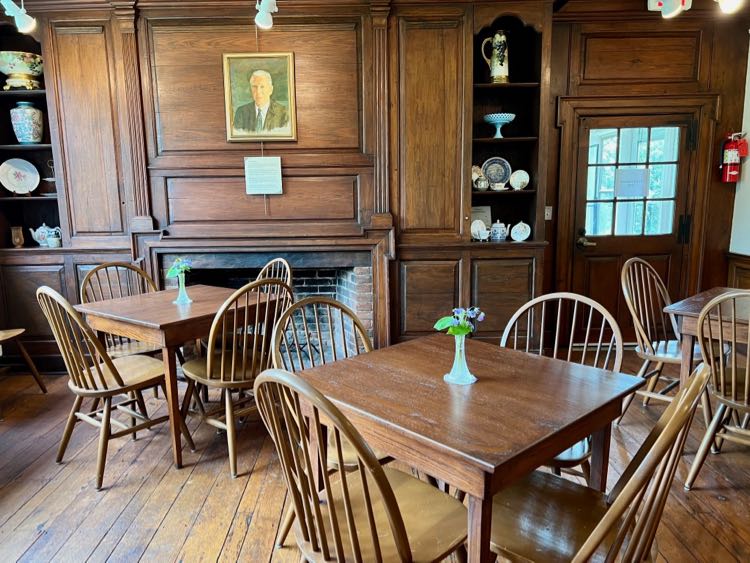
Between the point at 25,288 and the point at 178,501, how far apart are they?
8.30ft

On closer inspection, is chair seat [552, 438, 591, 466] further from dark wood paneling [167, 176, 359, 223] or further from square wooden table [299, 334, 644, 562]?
dark wood paneling [167, 176, 359, 223]

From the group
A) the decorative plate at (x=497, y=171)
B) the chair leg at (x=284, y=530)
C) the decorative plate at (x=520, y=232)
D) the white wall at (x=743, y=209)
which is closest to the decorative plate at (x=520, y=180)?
the decorative plate at (x=497, y=171)

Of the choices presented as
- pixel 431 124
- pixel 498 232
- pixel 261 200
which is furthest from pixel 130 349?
pixel 498 232

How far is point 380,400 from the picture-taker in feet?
4.41

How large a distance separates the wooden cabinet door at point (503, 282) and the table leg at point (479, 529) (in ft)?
8.79

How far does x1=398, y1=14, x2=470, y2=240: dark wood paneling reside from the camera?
3.50m

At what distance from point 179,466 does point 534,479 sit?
171 cm

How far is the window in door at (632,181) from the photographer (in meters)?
4.16

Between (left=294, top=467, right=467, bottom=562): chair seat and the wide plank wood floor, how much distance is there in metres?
0.61

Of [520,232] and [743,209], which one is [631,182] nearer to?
[743,209]

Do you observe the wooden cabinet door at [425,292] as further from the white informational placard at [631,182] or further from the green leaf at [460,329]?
the green leaf at [460,329]

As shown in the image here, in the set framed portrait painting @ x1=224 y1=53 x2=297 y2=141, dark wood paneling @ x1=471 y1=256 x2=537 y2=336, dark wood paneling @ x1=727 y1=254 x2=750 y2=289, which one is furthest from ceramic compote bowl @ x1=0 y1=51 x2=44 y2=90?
dark wood paneling @ x1=727 y1=254 x2=750 y2=289

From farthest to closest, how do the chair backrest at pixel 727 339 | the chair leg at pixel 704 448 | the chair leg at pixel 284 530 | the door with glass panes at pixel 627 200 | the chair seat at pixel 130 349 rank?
the door with glass panes at pixel 627 200 → the chair seat at pixel 130 349 → the chair leg at pixel 704 448 → the chair backrest at pixel 727 339 → the chair leg at pixel 284 530

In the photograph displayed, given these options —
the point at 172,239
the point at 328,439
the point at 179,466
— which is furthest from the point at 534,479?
the point at 172,239
